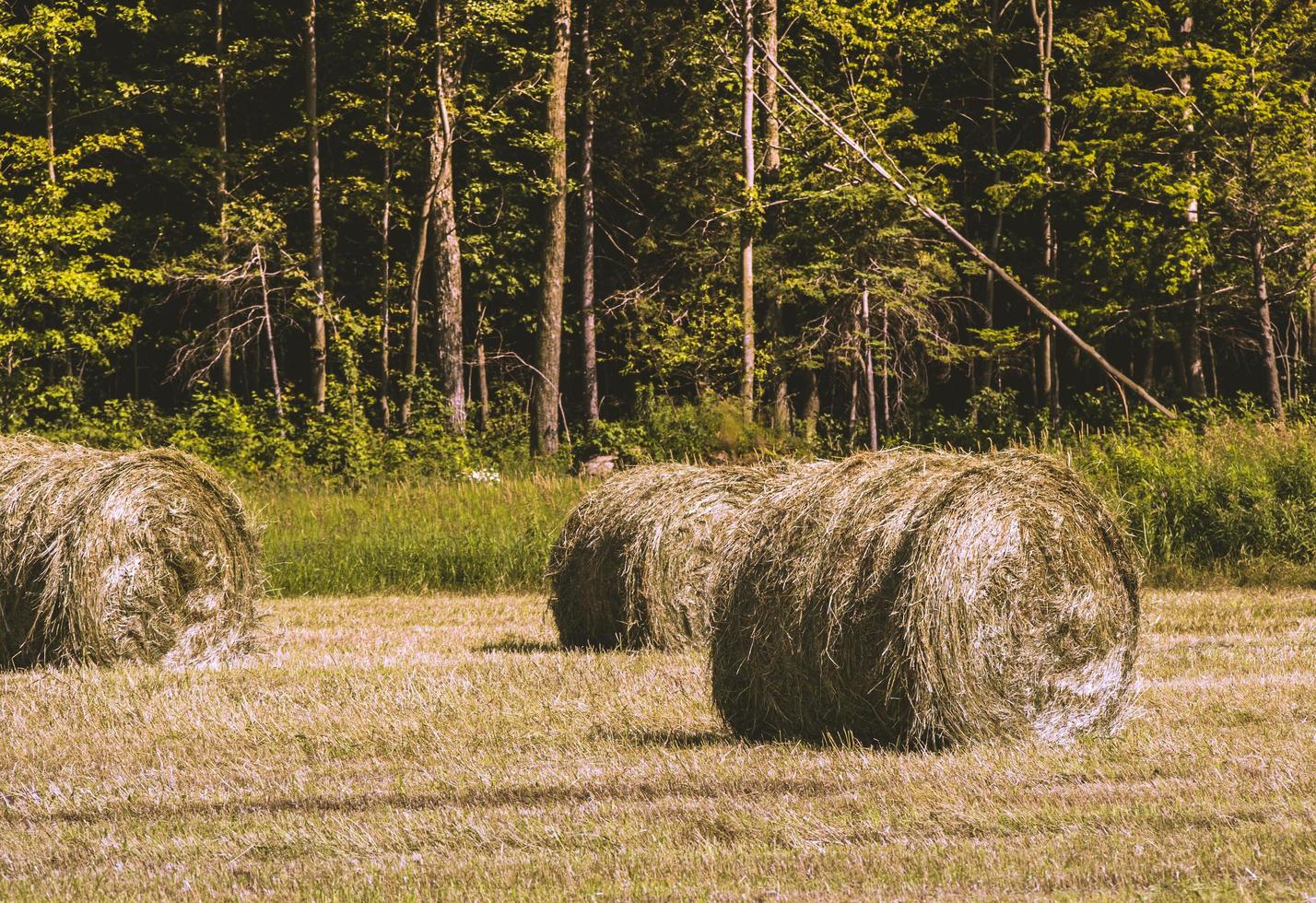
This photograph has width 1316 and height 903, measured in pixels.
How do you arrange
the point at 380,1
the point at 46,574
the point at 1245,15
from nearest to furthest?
the point at 46,574 < the point at 1245,15 < the point at 380,1

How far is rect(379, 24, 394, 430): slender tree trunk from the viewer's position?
104ft

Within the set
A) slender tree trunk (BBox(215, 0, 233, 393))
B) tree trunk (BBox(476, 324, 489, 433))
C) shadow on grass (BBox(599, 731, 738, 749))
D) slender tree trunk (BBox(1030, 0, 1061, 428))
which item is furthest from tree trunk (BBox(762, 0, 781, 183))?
shadow on grass (BBox(599, 731, 738, 749))

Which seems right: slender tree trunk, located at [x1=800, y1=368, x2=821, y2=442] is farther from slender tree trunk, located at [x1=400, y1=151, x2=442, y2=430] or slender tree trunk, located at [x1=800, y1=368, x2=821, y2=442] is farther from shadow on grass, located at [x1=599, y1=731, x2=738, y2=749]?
shadow on grass, located at [x1=599, y1=731, x2=738, y2=749]

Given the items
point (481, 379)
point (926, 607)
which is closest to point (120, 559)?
point (926, 607)

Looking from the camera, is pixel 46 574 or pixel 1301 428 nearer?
pixel 46 574

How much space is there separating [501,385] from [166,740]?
2810 cm

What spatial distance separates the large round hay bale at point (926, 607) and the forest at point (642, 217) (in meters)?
14.8

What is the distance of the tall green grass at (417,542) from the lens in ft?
55.6

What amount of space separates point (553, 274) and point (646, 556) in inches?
691

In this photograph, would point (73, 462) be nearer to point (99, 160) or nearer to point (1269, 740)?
point (1269, 740)

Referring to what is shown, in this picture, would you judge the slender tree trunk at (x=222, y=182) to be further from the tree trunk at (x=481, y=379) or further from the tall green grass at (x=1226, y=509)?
the tall green grass at (x=1226, y=509)

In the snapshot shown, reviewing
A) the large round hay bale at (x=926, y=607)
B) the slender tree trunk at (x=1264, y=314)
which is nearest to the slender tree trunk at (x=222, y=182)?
the slender tree trunk at (x=1264, y=314)

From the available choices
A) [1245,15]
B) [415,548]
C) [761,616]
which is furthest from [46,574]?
[1245,15]

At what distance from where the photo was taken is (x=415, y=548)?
1727 cm
